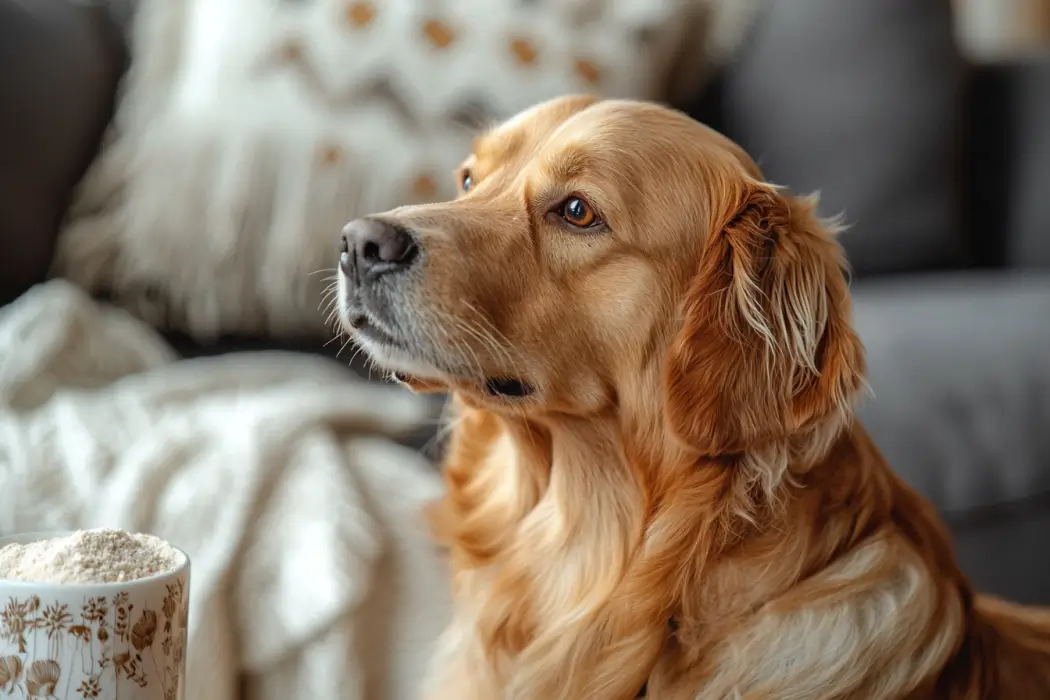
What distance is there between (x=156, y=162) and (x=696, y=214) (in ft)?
3.65

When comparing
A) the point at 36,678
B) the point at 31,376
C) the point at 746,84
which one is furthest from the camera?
the point at 746,84

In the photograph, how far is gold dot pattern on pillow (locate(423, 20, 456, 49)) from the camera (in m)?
1.89

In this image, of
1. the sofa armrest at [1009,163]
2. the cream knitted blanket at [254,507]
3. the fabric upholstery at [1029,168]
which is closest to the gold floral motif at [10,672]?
the cream knitted blanket at [254,507]

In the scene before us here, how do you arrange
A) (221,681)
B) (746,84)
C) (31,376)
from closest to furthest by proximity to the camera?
(221,681) → (31,376) → (746,84)

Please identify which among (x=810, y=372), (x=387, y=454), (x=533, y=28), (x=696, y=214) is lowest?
(x=387, y=454)

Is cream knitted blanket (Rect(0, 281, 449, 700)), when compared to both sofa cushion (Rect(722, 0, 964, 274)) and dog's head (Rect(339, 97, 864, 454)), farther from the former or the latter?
sofa cushion (Rect(722, 0, 964, 274))

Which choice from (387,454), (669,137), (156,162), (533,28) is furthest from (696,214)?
(156,162)

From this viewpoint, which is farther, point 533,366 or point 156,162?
point 156,162

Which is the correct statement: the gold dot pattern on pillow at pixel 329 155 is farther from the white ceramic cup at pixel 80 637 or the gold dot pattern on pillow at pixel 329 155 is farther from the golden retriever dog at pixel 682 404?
the white ceramic cup at pixel 80 637

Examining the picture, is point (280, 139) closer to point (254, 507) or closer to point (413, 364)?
point (254, 507)

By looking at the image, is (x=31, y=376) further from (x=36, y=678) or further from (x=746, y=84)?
(x=746, y=84)

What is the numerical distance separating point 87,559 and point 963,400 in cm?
137

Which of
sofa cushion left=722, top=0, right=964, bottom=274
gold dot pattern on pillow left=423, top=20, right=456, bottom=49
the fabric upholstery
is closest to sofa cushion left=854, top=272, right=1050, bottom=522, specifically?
sofa cushion left=722, top=0, right=964, bottom=274

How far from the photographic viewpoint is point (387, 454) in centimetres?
151
